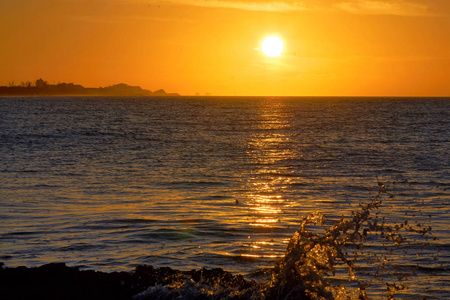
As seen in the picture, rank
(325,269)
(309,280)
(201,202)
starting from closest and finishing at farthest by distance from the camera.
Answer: (309,280) < (325,269) < (201,202)

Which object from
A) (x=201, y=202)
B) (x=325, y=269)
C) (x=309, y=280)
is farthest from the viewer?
(x=201, y=202)

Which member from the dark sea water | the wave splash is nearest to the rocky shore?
the wave splash

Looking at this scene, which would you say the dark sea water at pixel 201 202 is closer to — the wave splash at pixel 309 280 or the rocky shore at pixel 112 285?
the wave splash at pixel 309 280

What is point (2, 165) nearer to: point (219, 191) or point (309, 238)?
point (219, 191)

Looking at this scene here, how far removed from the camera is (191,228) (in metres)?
16.5

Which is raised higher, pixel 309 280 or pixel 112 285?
pixel 309 280

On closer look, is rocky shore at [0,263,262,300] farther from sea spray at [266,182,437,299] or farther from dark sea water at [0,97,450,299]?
dark sea water at [0,97,450,299]

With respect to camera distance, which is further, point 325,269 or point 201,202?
point 201,202

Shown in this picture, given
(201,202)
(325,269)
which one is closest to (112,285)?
(325,269)

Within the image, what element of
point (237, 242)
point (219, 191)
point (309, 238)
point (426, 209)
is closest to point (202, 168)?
point (219, 191)

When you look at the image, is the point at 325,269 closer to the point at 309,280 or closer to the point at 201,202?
the point at 309,280

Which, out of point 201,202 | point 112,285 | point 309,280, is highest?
point 309,280

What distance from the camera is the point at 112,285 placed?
10211 mm

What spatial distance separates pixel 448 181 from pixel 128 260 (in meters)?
18.4
